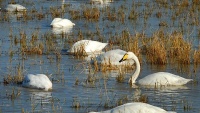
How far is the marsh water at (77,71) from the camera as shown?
10.3m

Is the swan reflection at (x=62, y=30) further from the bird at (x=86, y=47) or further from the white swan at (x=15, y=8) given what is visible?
the white swan at (x=15, y=8)

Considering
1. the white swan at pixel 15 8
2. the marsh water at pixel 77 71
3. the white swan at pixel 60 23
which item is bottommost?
the marsh water at pixel 77 71

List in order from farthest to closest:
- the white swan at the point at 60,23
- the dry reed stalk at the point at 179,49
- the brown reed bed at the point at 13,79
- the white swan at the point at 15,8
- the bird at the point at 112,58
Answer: the white swan at the point at 15,8, the white swan at the point at 60,23, the dry reed stalk at the point at 179,49, the bird at the point at 112,58, the brown reed bed at the point at 13,79

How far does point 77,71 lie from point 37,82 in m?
2.17

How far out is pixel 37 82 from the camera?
11.5 m

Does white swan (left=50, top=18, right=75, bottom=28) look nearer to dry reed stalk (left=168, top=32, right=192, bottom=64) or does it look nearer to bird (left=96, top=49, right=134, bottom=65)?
dry reed stalk (left=168, top=32, right=192, bottom=64)

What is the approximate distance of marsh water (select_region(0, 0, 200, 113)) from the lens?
10.3m

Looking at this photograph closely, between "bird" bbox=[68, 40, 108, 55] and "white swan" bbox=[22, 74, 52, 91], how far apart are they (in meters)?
3.96

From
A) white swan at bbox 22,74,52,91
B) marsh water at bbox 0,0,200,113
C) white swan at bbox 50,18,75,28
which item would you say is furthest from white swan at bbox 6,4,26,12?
white swan at bbox 22,74,52,91

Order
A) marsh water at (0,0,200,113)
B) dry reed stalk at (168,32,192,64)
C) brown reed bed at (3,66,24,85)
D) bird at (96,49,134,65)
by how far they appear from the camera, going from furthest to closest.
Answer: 1. dry reed stalk at (168,32,192,64)
2. bird at (96,49,134,65)
3. brown reed bed at (3,66,24,85)
4. marsh water at (0,0,200,113)

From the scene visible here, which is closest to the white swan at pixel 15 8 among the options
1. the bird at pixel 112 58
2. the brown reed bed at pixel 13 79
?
the bird at pixel 112 58

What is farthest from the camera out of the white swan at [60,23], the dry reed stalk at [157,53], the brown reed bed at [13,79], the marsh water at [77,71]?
the white swan at [60,23]

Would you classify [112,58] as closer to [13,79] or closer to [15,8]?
[13,79]

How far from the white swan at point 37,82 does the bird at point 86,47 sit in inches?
156
